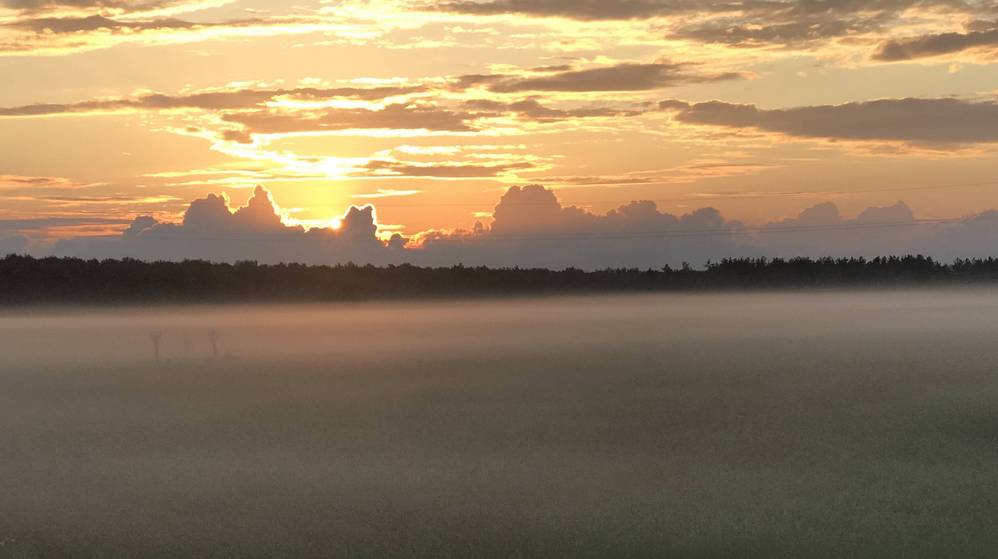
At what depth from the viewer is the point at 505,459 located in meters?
24.5

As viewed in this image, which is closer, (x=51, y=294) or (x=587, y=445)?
(x=587, y=445)

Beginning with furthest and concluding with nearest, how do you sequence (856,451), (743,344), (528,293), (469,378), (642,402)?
(528,293) → (743,344) → (469,378) → (642,402) → (856,451)

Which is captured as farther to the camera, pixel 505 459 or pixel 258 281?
pixel 258 281

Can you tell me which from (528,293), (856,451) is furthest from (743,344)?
(528,293)

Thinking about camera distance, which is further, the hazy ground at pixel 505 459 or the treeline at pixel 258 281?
the treeline at pixel 258 281

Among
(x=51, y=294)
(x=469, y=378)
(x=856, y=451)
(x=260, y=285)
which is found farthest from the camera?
(x=260, y=285)

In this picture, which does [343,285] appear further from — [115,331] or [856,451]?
[856,451]

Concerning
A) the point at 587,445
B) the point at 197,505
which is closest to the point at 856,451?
the point at 587,445

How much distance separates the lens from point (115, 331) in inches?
4067

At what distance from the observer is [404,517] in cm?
1911

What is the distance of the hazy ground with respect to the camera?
17.8 m

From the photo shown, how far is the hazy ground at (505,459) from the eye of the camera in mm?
17844

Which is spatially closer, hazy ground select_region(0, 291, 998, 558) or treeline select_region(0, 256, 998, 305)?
hazy ground select_region(0, 291, 998, 558)

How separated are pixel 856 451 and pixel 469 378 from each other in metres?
22.7
